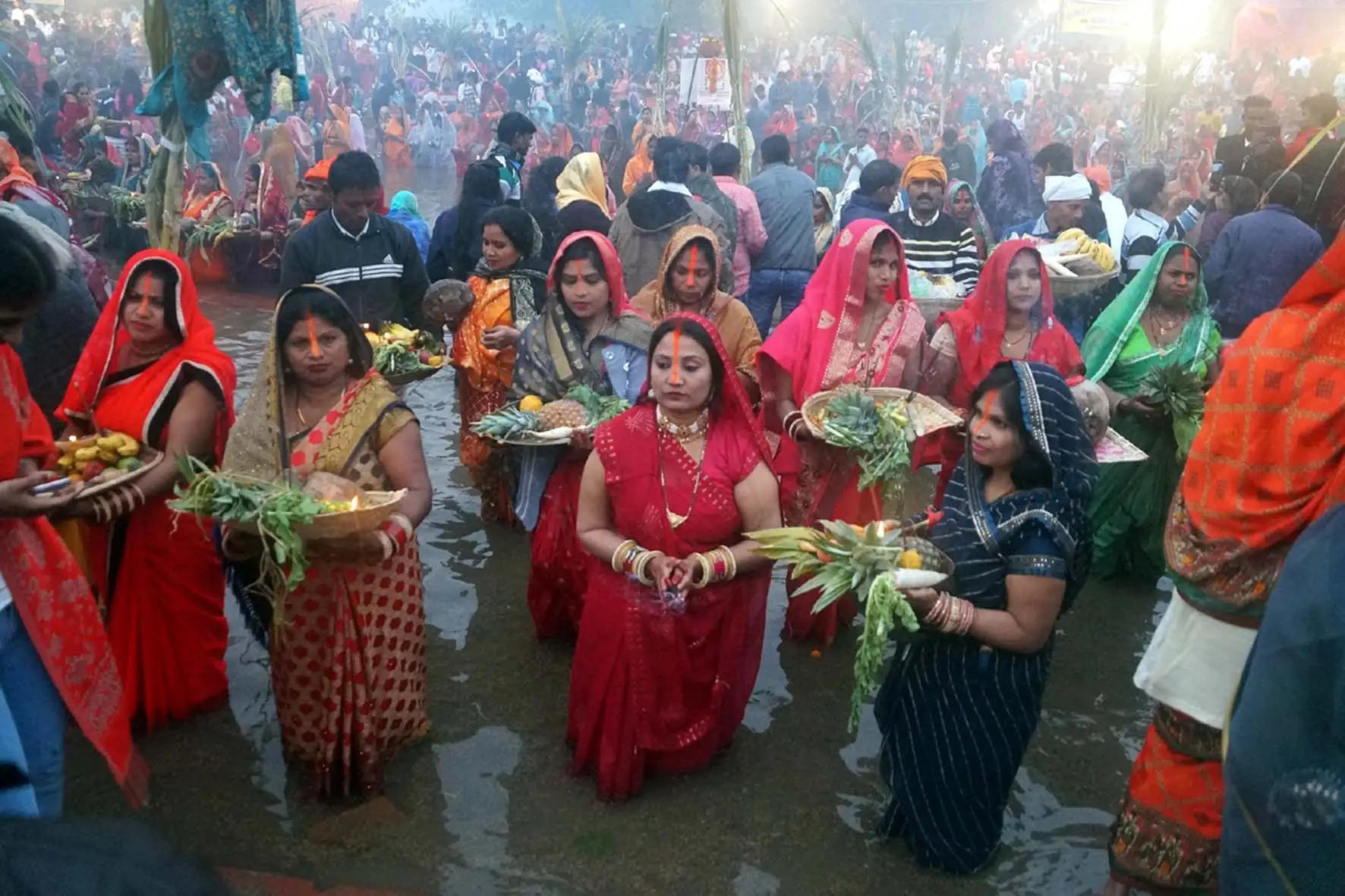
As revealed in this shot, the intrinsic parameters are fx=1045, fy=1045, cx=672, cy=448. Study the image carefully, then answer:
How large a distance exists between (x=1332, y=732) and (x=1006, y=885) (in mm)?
2104

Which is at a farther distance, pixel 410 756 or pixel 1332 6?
pixel 1332 6

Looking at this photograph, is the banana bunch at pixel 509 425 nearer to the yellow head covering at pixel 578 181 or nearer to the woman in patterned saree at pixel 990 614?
the woman in patterned saree at pixel 990 614

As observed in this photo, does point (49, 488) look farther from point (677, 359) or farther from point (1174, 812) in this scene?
point (1174, 812)

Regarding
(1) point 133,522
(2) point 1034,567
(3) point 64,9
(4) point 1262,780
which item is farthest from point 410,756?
(3) point 64,9

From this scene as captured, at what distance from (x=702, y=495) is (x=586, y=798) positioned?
1230mm

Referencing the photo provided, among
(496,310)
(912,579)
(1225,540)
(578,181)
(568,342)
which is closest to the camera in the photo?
(1225,540)

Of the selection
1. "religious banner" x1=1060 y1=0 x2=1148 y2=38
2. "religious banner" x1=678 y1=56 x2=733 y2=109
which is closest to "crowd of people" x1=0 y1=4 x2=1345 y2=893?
"religious banner" x1=678 y1=56 x2=733 y2=109

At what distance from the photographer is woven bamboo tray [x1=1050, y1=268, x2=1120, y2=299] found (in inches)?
233

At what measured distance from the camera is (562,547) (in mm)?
4746

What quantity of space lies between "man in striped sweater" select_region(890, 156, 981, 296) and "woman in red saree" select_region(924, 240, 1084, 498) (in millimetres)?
1836

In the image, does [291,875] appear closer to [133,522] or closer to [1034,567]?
[133,522]

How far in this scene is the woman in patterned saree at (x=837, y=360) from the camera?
16.1 ft

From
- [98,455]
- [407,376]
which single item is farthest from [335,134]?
[98,455]

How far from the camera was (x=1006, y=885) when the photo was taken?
3.49 metres
